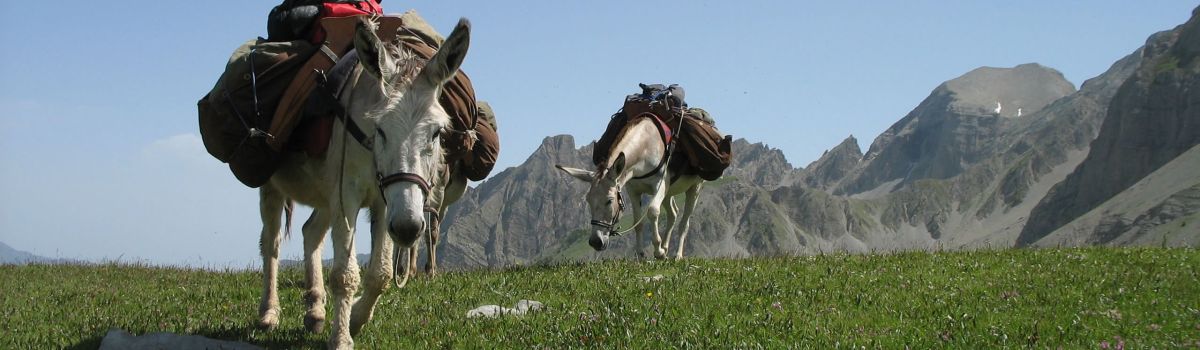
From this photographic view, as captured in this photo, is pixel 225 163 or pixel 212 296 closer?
pixel 225 163

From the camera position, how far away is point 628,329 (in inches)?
360

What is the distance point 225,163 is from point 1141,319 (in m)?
8.54

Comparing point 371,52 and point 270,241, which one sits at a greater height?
point 371,52

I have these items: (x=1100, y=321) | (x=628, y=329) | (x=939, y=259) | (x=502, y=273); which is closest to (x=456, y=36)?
(x=628, y=329)

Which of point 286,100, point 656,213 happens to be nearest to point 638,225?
point 656,213

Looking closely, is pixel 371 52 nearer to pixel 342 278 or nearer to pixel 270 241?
pixel 342 278

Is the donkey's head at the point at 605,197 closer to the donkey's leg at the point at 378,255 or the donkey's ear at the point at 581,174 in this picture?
the donkey's ear at the point at 581,174

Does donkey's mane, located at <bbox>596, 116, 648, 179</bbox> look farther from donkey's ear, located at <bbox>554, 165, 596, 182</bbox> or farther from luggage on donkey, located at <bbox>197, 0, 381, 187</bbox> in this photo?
luggage on donkey, located at <bbox>197, 0, 381, 187</bbox>

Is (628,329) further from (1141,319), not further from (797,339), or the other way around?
(1141,319)

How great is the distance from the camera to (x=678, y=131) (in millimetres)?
19812

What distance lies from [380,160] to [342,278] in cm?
129

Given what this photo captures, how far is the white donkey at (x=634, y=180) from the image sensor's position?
1748cm

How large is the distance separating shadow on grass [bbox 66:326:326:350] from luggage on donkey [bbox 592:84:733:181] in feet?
34.3

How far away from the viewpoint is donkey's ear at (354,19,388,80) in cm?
757
